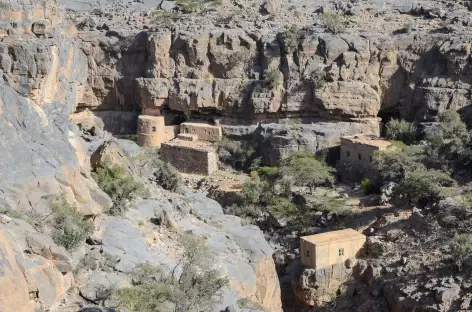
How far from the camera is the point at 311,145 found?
1379 inches

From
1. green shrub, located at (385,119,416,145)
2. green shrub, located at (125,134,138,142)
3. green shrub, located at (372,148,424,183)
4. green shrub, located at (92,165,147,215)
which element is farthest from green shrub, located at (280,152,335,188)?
green shrub, located at (92,165,147,215)

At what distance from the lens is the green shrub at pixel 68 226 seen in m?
16.2

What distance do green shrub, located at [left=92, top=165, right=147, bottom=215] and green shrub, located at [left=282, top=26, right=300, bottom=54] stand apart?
16.9m

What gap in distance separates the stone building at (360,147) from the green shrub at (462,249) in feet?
29.6

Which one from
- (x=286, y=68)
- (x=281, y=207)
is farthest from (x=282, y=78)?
(x=281, y=207)

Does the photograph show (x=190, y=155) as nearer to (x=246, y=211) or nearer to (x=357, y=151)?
(x=246, y=211)

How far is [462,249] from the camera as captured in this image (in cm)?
2300

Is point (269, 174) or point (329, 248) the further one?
point (269, 174)

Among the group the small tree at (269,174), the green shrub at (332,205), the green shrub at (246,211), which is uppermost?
the small tree at (269,174)

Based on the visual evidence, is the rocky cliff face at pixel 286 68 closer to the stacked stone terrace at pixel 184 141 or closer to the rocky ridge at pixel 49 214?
the stacked stone terrace at pixel 184 141

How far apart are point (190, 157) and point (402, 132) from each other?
9.91 metres

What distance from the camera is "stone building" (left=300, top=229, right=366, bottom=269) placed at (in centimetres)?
2577

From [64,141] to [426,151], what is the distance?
17.5m

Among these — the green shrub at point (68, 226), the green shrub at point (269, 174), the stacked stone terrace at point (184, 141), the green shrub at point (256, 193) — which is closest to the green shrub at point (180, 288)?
the green shrub at point (68, 226)
